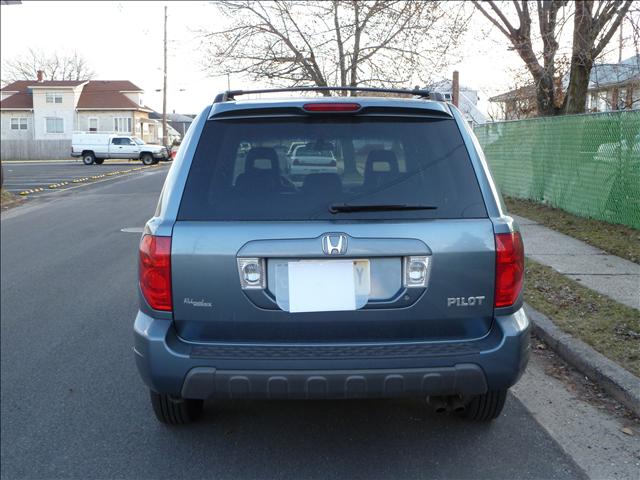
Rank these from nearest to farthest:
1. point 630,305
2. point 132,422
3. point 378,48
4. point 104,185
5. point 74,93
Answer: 1. point 132,422
2. point 630,305
3. point 378,48
4. point 104,185
5. point 74,93

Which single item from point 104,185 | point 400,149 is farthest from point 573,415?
point 104,185

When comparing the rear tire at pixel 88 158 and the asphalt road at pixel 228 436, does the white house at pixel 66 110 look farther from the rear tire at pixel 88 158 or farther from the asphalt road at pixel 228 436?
the asphalt road at pixel 228 436

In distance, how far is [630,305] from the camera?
6.09m

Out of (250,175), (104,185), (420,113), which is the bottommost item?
(104,185)

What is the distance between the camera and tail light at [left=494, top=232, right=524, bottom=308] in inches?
126

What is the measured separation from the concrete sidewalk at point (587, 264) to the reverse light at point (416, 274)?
374cm

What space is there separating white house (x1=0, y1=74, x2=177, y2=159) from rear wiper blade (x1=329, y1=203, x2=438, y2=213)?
61315 millimetres

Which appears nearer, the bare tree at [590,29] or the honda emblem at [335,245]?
the honda emblem at [335,245]

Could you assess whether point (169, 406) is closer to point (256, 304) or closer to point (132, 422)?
point (132, 422)

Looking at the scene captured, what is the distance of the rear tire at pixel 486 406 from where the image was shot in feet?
12.5

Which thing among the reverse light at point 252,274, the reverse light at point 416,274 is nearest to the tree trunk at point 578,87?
the reverse light at point 416,274

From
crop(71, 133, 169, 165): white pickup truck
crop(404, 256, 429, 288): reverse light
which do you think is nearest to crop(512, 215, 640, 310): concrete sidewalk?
crop(404, 256, 429, 288): reverse light

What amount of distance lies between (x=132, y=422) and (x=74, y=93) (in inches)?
2450

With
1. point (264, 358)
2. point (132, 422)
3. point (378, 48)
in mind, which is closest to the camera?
point (264, 358)
